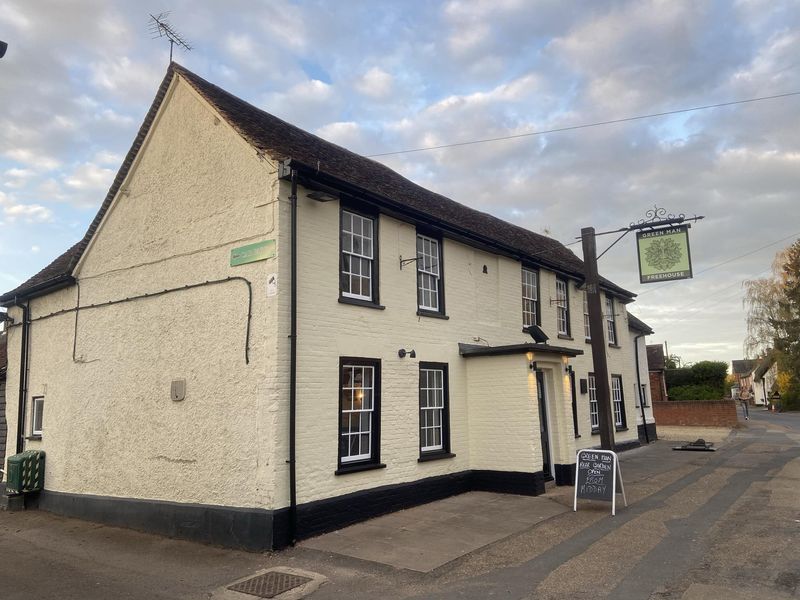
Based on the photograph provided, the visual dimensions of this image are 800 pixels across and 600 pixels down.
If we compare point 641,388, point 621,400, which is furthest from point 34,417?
point 641,388

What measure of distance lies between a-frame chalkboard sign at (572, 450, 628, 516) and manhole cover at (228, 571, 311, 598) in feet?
17.7

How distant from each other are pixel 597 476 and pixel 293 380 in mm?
5651

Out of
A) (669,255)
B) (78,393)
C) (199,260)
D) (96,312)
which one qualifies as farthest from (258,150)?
(669,255)

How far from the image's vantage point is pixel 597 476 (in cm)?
1021

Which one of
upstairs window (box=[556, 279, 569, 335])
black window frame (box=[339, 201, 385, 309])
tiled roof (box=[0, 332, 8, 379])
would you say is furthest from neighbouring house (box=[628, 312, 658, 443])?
tiled roof (box=[0, 332, 8, 379])

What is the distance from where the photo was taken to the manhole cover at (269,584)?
6.64 metres

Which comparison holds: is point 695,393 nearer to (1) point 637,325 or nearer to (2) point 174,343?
(1) point 637,325

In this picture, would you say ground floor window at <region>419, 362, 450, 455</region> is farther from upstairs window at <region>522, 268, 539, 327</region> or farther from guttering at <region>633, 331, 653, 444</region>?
guttering at <region>633, 331, 653, 444</region>

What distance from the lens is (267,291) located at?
905 cm

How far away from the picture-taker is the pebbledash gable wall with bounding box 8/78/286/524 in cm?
908

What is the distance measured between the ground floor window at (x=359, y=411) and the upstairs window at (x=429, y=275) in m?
2.24

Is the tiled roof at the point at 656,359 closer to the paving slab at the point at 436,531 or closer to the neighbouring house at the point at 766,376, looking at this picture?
the neighbouring house at the point at 766,376

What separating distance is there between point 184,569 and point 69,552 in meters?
2.60

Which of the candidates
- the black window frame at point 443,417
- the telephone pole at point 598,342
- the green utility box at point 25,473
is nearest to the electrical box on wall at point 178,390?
the black window frame at point 443,417
